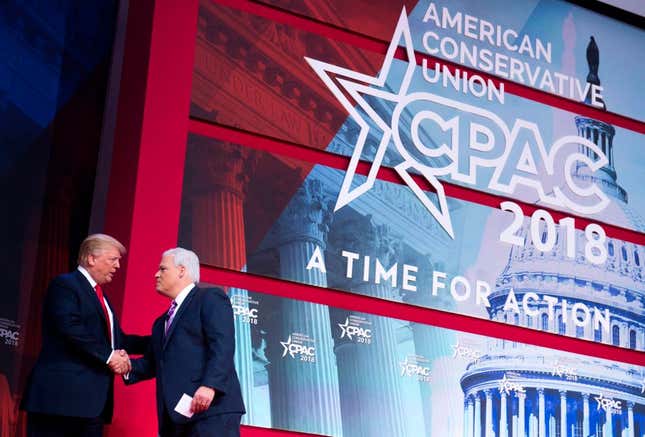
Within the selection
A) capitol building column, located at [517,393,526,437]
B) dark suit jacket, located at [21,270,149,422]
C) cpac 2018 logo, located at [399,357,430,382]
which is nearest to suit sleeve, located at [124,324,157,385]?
dark suit jacket, located at [21,270,149,422]

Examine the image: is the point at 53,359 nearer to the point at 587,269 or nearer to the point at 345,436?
the point at 345,436

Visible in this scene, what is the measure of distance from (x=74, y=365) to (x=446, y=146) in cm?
282

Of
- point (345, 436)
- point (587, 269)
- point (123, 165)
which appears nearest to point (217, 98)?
point (123, 165)

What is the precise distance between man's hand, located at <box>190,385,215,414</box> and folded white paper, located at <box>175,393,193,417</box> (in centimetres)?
4

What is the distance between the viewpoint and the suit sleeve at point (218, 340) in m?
4.46

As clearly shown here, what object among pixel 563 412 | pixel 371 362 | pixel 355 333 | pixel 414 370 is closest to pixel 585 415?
pixel 563 412

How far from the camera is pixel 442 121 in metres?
6.67

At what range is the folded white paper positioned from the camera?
4477 mm

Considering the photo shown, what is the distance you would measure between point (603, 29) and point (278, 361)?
134 inches

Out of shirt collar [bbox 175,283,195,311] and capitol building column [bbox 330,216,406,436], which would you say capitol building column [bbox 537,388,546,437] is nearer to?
capitol building column [bbox 330,216,406,436]

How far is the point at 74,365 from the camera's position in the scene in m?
4.64

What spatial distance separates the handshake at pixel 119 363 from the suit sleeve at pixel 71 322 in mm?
27

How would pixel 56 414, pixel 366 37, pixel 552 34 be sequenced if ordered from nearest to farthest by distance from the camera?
pixel 56 414 < pixel 366 37 < pixel 552 34

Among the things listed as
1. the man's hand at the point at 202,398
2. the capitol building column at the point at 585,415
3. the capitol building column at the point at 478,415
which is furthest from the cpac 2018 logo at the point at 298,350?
the capitol building column at the point at 585,415
